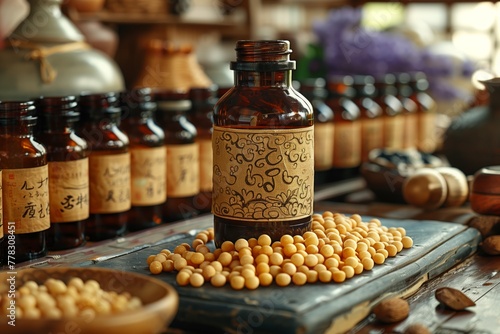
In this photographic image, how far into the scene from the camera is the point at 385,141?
203cm

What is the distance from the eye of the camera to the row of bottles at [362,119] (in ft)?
5.93

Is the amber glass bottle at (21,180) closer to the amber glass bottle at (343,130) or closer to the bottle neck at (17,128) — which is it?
the bottle neck at (17,128)

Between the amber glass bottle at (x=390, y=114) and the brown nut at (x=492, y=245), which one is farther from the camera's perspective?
the amber glass bottle at (x=390, y=114)

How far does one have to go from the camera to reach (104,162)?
122cm

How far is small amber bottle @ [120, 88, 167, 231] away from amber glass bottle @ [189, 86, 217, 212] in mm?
142

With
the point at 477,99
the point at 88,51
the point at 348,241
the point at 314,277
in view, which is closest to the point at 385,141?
the point at 477,99

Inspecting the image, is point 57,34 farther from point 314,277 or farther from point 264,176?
point 314,277

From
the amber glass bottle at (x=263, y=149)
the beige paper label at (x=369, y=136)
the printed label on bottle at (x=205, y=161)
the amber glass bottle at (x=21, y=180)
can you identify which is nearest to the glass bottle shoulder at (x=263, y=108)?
the amber glass bottle at (x=263, y=149)

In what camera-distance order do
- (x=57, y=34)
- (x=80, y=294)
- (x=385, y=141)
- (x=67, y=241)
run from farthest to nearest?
(x=385, y=141)
(x=57, y=34)
(x=67, y=241)
(x=80, y=294)

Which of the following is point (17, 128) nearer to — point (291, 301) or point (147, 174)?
point (147, 174)

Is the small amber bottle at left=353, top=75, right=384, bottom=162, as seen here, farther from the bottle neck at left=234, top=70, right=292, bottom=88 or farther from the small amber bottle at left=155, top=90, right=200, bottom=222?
the bottle neck at left=234, top=70, right=292, bottom=88

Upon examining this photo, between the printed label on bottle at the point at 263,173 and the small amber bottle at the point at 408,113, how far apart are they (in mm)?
1114

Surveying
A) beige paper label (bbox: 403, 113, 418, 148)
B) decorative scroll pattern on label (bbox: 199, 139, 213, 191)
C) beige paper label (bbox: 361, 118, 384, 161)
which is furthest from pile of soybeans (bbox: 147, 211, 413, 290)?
beige paper label (bbox: 403, 113, 418, 148)

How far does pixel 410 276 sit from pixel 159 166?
0.51m
